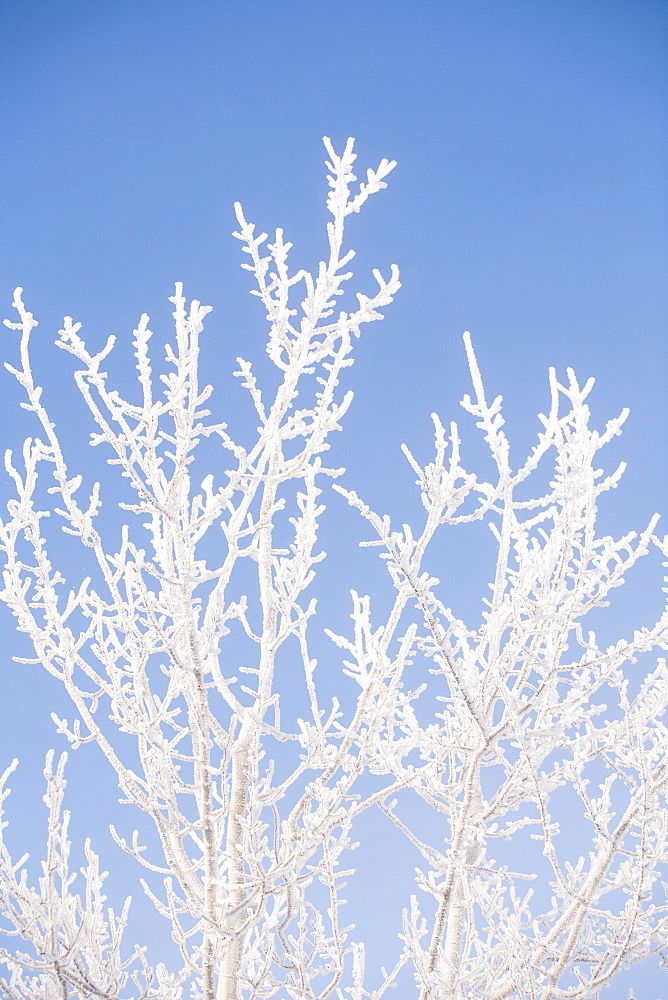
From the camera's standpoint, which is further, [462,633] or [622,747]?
[622,747]

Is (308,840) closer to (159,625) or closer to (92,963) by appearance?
(159,625)

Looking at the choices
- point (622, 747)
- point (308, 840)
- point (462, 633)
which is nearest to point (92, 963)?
point (308, 840)

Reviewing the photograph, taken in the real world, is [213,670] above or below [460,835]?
above

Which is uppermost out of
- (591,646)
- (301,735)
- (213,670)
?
(591,646)

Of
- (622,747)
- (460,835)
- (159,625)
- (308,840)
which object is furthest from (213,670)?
(622,747)

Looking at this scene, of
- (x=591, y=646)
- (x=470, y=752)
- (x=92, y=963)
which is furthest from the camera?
(x=92, y=963)

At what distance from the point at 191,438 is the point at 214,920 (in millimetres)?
2241

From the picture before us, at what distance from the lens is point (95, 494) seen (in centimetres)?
368

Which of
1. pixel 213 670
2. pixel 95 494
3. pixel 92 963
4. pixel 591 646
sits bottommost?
pixel 92 963

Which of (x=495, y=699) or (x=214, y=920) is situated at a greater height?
(x=495, y=699)

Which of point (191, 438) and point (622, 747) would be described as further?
point (622, 747)

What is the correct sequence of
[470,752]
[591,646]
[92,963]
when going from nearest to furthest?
1. [591,646]
2. [470,752]
3. [92,963]

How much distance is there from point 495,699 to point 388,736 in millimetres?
967

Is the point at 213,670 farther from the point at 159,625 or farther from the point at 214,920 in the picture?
the point at 214,920
